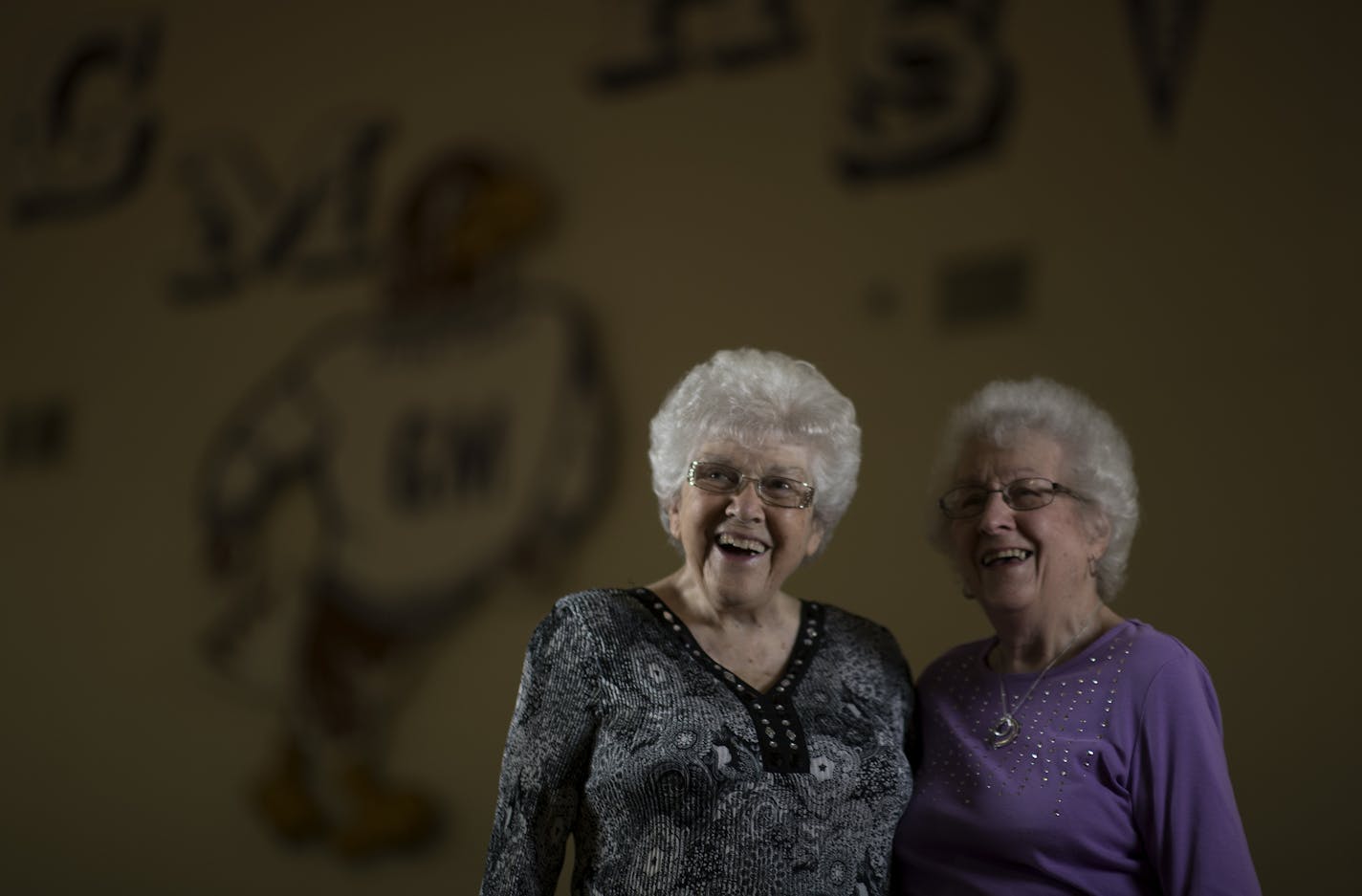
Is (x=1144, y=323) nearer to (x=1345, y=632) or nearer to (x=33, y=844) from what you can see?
(x=1345, y=632)

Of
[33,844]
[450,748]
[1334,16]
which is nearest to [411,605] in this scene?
[450,748]

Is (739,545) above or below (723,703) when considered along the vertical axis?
above

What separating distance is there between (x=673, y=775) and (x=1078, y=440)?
0.78 metres

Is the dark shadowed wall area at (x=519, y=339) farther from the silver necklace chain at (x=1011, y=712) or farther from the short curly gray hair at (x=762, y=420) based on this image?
the short curly gray hair at (x=762, y=420)

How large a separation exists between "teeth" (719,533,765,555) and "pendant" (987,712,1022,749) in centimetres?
42

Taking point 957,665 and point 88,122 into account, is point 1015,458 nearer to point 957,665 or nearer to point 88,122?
point 957,665

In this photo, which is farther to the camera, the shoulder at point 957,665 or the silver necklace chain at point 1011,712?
the shoulder at point 957,665

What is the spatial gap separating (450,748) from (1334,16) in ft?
9.66

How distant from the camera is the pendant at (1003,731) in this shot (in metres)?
1.80

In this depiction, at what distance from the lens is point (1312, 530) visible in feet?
8.59

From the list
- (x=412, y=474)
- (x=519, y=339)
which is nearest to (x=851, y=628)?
(x=519, y=339)

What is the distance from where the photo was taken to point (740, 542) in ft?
6.01

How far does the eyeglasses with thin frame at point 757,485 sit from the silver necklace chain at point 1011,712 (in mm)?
408

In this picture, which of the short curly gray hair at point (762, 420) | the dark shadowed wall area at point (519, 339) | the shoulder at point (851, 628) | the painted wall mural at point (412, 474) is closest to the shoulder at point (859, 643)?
the shoulder at point (851, 628)
